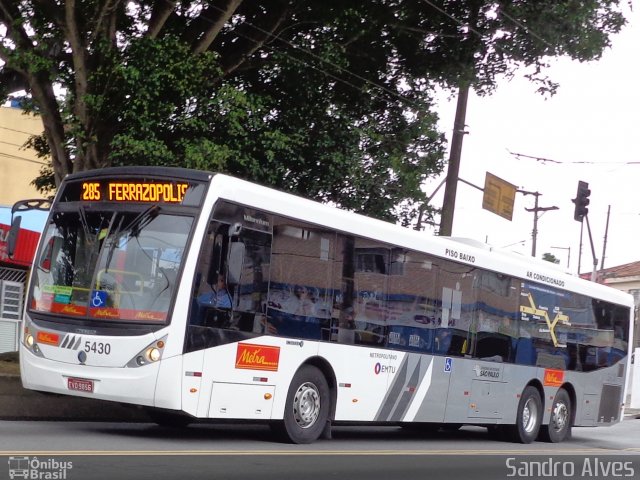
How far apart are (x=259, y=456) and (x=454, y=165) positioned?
16.1 m

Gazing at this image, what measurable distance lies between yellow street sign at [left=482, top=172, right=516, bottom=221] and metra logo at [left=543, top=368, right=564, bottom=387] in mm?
10141

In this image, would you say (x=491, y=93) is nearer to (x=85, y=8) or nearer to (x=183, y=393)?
(x=85, y=8)

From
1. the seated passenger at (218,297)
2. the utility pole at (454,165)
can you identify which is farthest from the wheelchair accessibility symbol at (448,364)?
the utility pole at (454,165)

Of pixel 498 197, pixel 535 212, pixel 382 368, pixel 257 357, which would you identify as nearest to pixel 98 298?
pixel 257 357

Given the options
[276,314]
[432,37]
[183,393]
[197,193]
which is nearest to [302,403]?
[276,314]

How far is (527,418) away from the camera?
18.5 m

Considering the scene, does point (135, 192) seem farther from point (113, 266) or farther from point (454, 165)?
point (454, 165)

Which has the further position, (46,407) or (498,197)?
(498,197)

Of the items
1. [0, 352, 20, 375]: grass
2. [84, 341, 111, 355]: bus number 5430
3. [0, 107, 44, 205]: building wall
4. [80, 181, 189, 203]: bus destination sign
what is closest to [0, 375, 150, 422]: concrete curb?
[0, 352, 20, 375]: grass

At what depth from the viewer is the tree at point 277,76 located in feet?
55.7

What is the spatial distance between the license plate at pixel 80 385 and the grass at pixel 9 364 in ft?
13.4

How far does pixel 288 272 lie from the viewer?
1288cm

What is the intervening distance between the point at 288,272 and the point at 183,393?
229 centimetres

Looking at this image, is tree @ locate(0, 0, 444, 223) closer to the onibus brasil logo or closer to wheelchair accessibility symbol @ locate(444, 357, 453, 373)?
wheelchair accessibility symbol @ locate(444, 357, 453, 373)
